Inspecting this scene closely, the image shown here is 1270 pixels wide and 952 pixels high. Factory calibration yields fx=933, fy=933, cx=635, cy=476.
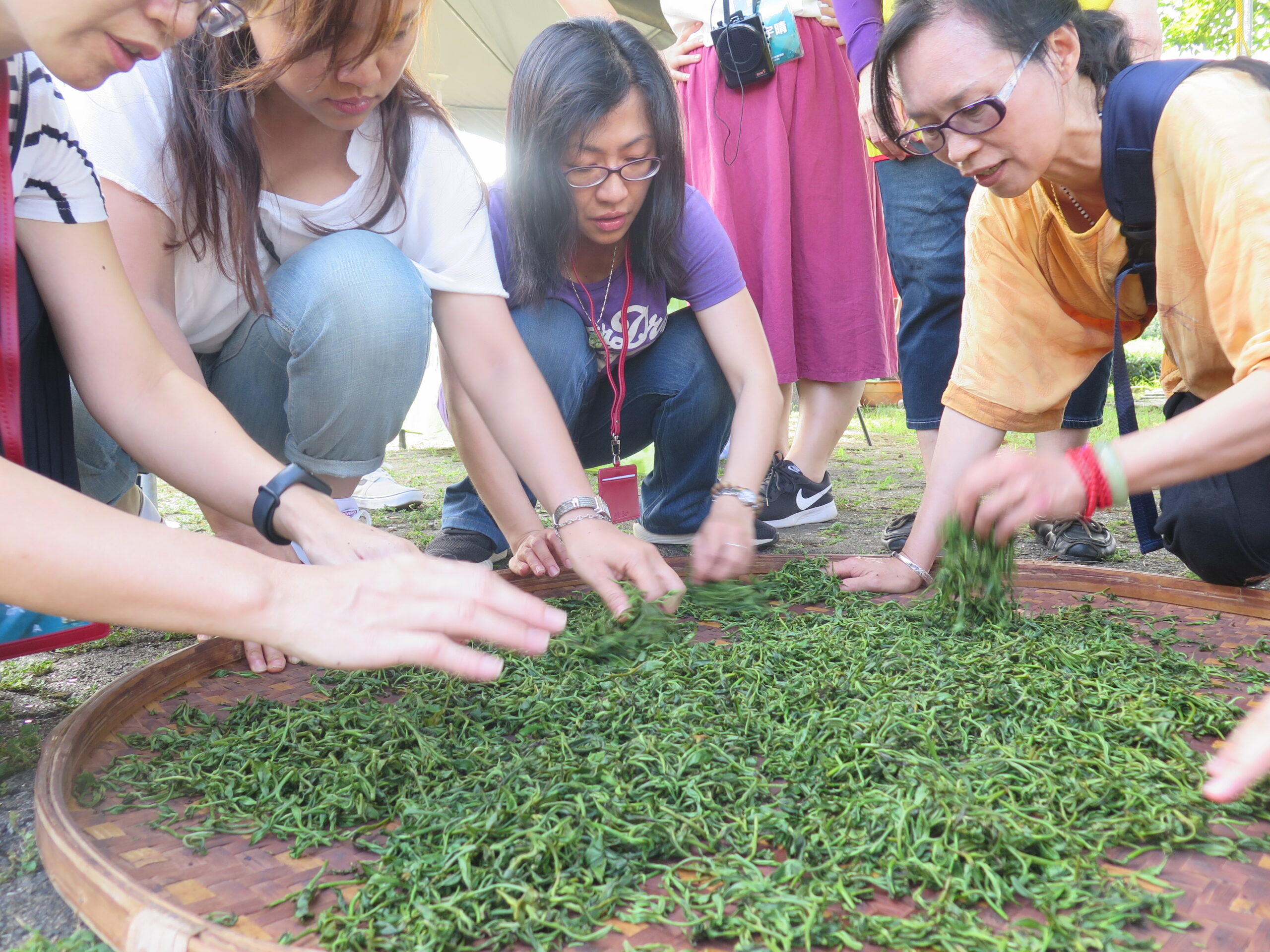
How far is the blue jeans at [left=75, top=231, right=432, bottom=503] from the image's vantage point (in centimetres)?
204

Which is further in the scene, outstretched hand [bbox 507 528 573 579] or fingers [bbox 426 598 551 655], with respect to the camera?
outstretched hand [bbox 507 528 573 579]

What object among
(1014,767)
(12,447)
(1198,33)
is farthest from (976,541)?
(1198,33)

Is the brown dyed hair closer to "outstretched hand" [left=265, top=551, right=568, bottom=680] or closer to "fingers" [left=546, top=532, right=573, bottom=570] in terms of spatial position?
"fingers" [left=546, top=532, right=573, bottom=570]

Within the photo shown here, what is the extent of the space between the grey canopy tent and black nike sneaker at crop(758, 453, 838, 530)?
4.08 meters

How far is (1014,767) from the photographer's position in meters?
1.27

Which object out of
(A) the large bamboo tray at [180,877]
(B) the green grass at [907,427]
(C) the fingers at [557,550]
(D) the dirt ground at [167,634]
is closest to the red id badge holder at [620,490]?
(C) the fingers at [557,550]

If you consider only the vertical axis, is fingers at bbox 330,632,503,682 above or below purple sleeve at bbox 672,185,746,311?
below

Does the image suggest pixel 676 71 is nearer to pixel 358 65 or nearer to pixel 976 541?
pixel 358 65

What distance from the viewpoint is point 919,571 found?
2203mm

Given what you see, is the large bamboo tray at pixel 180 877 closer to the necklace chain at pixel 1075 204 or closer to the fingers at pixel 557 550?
the fingers at pixel 557 550

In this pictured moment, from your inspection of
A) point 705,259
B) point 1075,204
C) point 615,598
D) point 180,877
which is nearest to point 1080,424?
point 1075,204

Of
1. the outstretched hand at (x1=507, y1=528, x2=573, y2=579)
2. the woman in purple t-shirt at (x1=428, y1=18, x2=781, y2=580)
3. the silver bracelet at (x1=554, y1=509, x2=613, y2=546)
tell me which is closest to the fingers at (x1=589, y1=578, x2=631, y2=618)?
A: the silver bracelet at (x1=554, y1=509, x2=613, y2=546)

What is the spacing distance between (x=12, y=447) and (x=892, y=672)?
4.79 feet

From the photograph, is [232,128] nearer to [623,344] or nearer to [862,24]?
[623,344]
